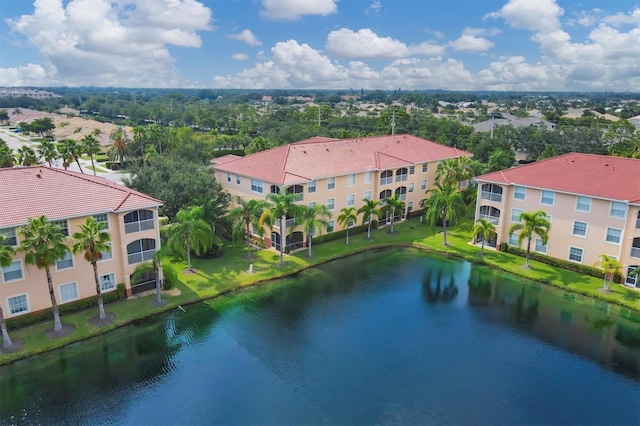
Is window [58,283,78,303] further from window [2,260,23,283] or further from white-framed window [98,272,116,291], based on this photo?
window [2,260,23,283]

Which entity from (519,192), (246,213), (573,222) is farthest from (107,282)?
(573,222)

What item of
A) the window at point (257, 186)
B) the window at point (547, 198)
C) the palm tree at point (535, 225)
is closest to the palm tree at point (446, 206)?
the palm tree at point (535, 225)

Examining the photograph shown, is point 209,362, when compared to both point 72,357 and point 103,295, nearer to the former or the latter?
point 72,357

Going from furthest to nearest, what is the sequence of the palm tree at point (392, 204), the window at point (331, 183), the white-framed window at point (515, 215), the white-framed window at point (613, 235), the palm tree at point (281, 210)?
1. the palm tree at point (392, 204)
2. the window at point (331, 183)
3. the white-framed window at point (515, 215)
4. the palm tree at point (281, 210)
5. the white-framed window at point (613, 235)

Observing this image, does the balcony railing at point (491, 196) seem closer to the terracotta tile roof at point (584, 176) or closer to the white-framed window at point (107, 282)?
the terracotta tile roof at point (584, 176)

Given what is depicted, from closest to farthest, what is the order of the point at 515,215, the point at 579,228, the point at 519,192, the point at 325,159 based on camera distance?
the point at 579,228
the point at 519,192
the point at 515,215
the point at 325,159

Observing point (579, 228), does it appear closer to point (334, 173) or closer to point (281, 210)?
point (334, 173)
